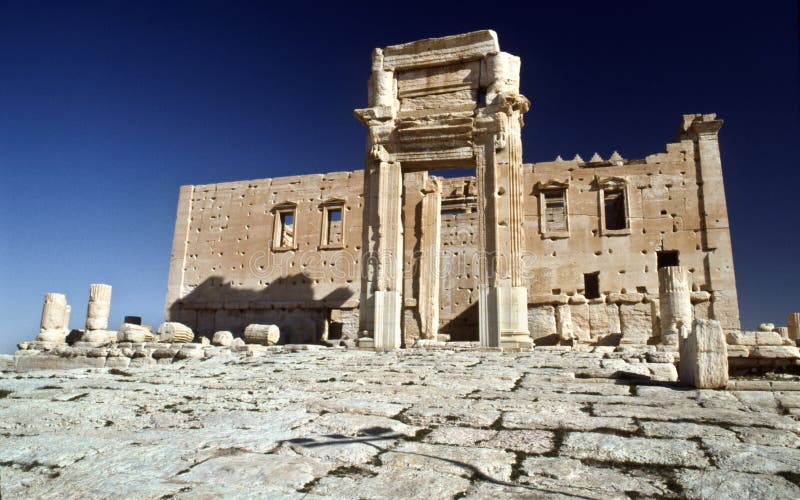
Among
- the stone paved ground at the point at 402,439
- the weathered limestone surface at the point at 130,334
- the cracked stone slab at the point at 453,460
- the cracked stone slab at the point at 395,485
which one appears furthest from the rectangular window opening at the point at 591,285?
the cracked stone slab at the point at 395,485

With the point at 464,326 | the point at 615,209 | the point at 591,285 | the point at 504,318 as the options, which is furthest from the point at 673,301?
the point at 464,326

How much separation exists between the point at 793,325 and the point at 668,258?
14.7 feet

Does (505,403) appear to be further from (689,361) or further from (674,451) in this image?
(689,361)

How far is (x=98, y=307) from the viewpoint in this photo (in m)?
17.7

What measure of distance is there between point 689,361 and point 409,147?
938 cm

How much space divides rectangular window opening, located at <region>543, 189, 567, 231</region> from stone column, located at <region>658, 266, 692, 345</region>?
450cm

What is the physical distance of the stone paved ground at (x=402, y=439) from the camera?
99.0 inches

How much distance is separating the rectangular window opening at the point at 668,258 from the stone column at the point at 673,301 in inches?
128

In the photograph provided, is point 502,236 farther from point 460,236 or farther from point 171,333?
point 171,333

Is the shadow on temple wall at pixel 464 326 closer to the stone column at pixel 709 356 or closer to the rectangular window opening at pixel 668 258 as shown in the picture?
the rectangular window opening at pixel 668 258

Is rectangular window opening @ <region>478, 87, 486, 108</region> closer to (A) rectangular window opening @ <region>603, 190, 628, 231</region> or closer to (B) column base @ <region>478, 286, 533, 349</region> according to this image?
(B) column base @ <region>478, 286, 533, 349</region>

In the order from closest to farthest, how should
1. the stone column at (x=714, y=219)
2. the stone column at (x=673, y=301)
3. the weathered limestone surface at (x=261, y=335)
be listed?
A: the stone column at (x=673, y=301), the weathered limestone surface at (x=261, y=335), the stone column at (x=714, y=219)

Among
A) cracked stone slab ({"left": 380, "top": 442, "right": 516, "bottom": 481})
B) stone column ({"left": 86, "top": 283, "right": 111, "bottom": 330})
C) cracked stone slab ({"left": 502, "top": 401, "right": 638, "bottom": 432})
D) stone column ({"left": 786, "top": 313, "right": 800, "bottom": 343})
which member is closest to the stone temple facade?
stone column ({"left": 786, "top": 313, "right": 800, "bottom": 343})

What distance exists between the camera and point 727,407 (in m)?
4.31
